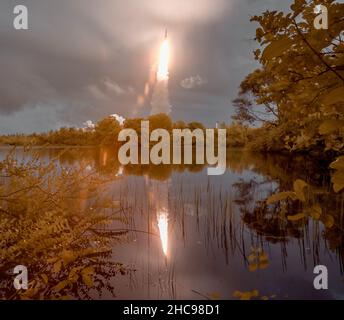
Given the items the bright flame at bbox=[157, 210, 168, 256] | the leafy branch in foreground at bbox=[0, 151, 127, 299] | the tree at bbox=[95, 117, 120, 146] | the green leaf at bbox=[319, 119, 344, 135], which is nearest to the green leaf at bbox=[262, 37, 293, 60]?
the green leaf at bbox=[319, 119, 344, 135]

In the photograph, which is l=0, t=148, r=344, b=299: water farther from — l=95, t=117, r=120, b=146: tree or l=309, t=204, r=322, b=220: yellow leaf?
l=95, t=117, r=120, b=146: tree

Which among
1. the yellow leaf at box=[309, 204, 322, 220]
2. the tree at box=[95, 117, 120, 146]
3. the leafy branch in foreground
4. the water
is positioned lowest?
the water

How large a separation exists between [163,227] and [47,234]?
4.76 meters

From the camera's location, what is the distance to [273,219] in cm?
892

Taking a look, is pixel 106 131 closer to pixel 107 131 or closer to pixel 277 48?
pixel 107 131

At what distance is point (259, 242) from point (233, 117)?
114 ft

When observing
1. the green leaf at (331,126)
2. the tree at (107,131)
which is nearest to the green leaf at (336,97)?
the green leaf at (331,126)

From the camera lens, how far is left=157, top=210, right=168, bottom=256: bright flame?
7052 millimetres

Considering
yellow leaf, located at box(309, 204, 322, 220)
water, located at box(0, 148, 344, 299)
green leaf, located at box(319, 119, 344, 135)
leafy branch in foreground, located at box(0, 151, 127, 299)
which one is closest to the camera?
green leaf, located at box(319, 119, 344, 135)

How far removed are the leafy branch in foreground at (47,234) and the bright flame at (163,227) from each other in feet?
4.92

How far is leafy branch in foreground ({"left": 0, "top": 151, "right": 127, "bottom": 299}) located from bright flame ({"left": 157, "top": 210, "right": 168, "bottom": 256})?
1499 mm

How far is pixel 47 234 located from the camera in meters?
4.02
